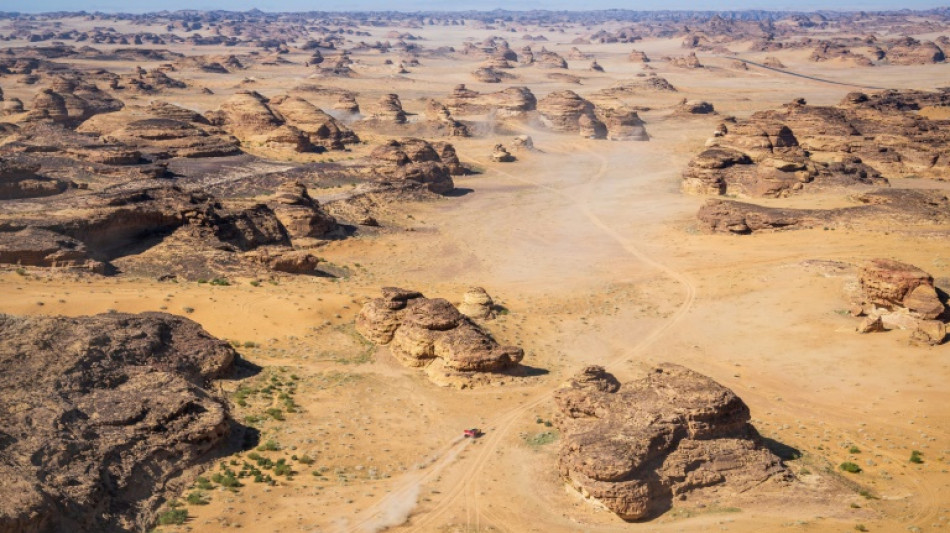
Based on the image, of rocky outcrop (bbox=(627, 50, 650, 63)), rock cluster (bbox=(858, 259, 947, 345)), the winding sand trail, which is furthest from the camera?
rocky outcrop (bbox=(627, 50, 650, 63))

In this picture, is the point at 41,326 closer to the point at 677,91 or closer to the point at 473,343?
the point at 473,343

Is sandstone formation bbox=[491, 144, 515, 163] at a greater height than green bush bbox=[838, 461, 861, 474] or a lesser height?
lesser

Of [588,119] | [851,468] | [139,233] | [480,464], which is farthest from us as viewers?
[588,119]

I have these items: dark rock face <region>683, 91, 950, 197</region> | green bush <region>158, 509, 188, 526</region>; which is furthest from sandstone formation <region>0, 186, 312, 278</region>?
dark rock face <region>683, 91, 950, 197</region>

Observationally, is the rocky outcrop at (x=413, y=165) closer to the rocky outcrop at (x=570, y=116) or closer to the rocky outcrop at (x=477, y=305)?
the rocky outcrop at (x=477, y=305)

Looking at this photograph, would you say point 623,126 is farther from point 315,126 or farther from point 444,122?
point 315,126

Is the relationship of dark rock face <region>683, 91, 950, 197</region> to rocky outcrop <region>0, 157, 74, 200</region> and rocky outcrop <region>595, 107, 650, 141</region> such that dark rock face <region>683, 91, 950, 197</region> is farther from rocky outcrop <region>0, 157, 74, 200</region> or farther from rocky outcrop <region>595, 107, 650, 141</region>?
rocky outcrop <region>0, 157, 74, 200</region>

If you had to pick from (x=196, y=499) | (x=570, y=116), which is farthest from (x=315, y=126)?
(x=196, y=499)

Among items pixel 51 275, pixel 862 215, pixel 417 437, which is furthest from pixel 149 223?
pixel 862 215
